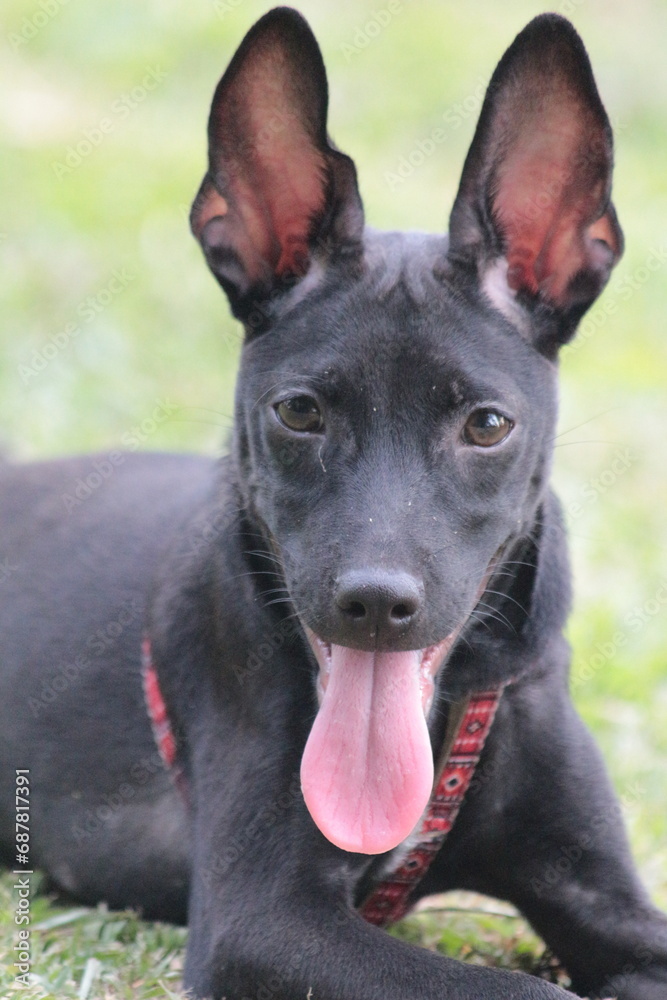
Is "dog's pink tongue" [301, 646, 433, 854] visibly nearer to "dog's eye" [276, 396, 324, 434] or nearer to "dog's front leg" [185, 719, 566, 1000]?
"dog's front leg" [185, 719, 566, 1000]

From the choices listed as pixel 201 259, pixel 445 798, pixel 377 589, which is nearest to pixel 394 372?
pixel 377 589

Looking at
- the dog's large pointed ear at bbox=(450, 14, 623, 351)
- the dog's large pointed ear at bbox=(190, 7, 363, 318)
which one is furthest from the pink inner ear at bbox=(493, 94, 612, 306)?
the dog's large pointed ear at bbox=(190, 7, 363, 318)

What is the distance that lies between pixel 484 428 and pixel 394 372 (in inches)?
9.5

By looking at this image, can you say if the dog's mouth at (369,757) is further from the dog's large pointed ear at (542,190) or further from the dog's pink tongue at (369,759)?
the dog's large pointed ear at (542,190)

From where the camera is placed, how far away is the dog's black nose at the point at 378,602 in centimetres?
301

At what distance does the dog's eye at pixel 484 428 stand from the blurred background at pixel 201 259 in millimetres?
486

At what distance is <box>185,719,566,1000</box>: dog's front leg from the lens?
316 centimetres

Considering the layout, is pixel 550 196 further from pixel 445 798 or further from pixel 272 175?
pixel 445 798

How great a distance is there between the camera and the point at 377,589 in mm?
3004

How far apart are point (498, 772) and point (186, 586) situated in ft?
3.09

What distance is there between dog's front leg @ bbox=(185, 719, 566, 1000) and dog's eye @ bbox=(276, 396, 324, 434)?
0.72 meters

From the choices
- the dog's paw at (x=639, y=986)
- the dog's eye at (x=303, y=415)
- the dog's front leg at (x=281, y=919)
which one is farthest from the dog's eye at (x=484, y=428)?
the dog's paw at (x=639, y=986)

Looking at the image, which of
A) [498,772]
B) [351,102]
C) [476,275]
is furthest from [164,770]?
[351,102]

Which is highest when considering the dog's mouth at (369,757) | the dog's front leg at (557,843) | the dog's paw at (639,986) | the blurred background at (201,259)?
the dog's mouth at (369,757)
